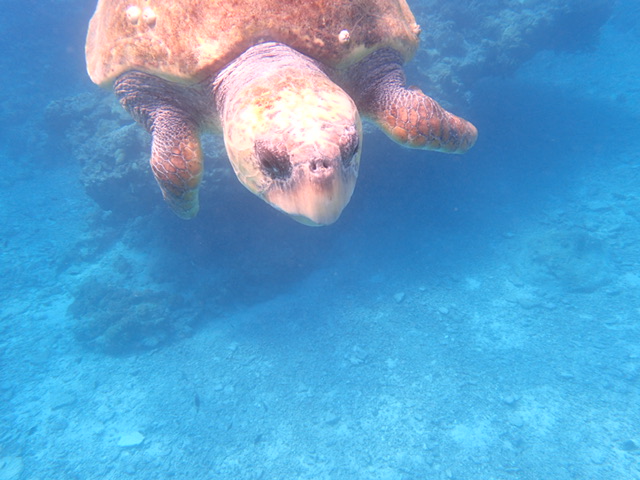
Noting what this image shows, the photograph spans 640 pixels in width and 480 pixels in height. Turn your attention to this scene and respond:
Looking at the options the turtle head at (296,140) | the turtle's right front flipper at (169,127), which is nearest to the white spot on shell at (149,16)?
the turtle's right front flipper at (169,127)

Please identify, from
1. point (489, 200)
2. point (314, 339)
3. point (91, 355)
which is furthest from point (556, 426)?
point (91, 355)

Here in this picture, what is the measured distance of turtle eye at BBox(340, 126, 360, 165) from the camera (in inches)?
70.7

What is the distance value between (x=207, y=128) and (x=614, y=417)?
8139 millimetres

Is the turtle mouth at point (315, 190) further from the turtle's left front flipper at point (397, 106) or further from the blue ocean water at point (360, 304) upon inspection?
the blue ocean water at point (360, 304)

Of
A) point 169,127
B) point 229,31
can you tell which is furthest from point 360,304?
point 229,31

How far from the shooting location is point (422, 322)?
7488 millimetres

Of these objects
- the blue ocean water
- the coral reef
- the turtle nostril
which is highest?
the turtle nostril

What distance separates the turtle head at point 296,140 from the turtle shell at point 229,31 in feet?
1.80

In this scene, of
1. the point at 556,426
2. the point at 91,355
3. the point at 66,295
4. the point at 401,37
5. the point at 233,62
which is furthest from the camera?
the point at 66,295

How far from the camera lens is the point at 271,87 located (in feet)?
6.65

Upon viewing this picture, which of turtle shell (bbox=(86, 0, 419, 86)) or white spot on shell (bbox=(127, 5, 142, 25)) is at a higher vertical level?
white spot on shell (bbox=(127, 5, 142, 25))

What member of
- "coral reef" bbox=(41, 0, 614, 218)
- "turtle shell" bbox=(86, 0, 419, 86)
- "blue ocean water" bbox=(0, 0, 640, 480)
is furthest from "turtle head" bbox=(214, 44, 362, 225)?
"coral reef" bbox=(41, 0, 614, 218)

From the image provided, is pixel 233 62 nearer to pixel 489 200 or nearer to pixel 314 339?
pixel 314 339

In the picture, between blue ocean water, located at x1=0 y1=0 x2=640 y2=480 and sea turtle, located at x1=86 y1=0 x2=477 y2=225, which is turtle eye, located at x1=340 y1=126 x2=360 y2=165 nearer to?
sea turtle, located at x1=86 y1=0 x2=477 y2=225
